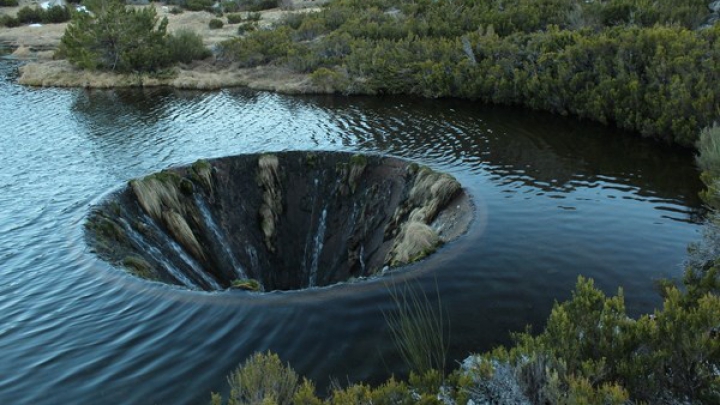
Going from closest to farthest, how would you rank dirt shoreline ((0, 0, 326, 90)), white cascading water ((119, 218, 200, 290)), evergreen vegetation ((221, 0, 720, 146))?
white cascading water ((119, 218, 200, 290)), evergreen vegetation ((221, 0, 720, 146)), dirt shoreline ((0, 0, 326, 90))

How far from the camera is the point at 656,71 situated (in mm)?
23250

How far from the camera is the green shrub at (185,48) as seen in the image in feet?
152

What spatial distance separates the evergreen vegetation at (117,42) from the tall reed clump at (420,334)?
3944 centimetres

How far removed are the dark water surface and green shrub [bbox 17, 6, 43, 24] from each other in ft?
200

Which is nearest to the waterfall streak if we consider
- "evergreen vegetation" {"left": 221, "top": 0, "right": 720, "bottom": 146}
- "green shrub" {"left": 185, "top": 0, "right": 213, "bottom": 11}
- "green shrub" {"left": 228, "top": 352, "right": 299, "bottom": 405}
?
"green shrub" {"left": 228, "top": 352, "right": 299, "bottom": 405}

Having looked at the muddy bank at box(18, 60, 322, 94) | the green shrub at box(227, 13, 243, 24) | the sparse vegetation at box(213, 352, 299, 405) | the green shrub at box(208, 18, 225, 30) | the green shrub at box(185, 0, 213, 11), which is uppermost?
the green shrub at box(185, 0, 213, 11)

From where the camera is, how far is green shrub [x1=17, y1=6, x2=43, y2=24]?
251 ft

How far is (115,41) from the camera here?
44500 mm

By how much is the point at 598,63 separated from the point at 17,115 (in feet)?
104

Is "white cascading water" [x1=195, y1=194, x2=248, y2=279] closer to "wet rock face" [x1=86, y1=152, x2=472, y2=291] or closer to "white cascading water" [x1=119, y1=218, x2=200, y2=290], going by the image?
"wet rock face" [x1=86, y1=152, x2=472, y2=291]

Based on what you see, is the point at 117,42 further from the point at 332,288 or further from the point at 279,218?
the point at 332,288

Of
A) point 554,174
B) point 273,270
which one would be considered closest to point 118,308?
point 273,270

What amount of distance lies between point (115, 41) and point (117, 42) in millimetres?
177

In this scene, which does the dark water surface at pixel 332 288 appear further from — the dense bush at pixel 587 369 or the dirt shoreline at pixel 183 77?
the dirt shoreline at pixel 183 77
